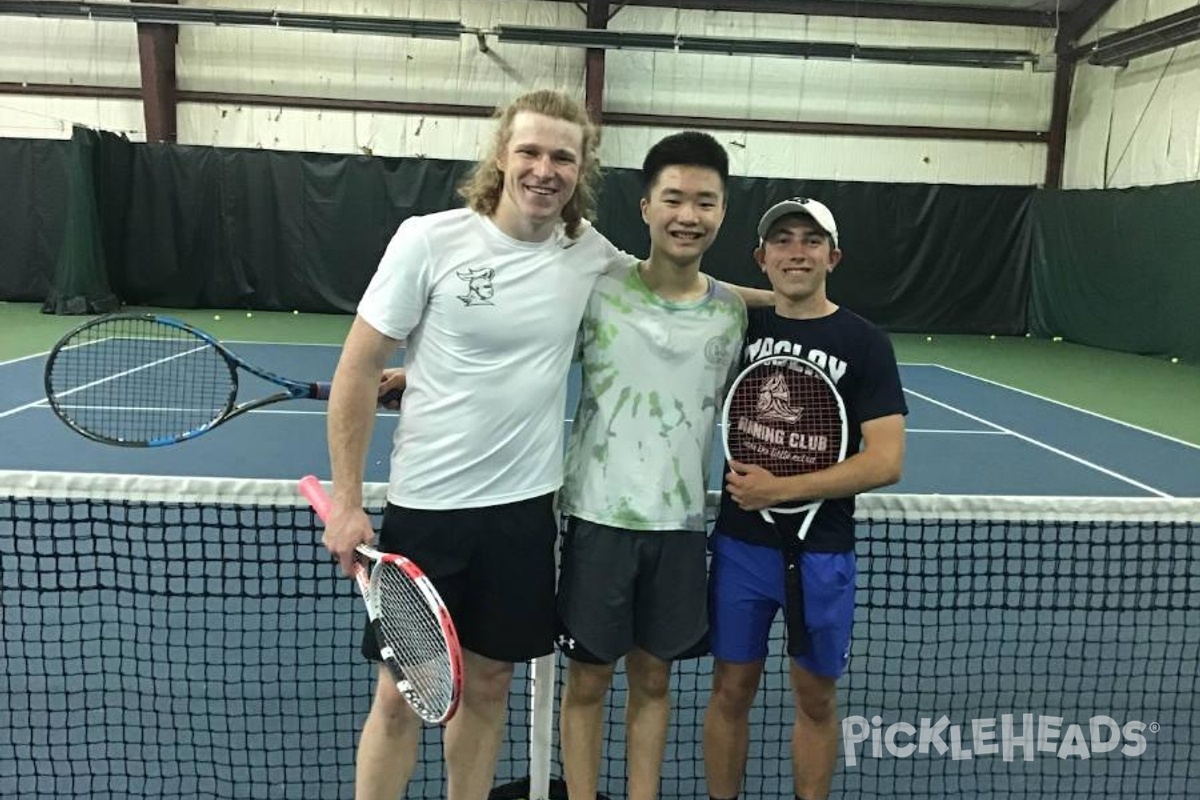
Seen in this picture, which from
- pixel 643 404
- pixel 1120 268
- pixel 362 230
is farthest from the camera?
pixel 362 230

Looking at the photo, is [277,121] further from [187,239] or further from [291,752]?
[291,752]

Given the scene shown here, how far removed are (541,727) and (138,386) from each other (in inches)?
224

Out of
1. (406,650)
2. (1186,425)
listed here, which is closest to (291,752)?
(406,650)

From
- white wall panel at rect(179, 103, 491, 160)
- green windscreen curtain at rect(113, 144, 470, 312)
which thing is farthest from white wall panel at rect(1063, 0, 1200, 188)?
green windscreen curtain at rect(113, 144, 470, 312)

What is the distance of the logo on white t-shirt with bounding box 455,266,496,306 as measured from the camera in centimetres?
162

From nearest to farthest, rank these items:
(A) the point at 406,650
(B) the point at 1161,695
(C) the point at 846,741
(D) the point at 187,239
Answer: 1. (A) the point at 406,650
2. (C) the point at 846,741
3. (B) the point at 1161,695
4. (D) the point at 187,239

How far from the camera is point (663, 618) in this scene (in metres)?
1.76

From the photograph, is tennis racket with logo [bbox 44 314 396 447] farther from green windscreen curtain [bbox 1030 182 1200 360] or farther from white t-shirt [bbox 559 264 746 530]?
green windscreen curtain [bbox 1030 182 1200 360]

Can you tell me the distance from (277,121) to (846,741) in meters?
11.9

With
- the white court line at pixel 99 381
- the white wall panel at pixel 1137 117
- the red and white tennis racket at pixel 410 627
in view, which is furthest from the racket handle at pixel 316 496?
the white wall panel at pixel 1137 117

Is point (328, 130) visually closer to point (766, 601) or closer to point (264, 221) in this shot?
point (264, 221)

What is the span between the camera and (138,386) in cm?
668

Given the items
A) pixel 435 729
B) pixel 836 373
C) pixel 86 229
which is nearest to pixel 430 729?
pixel 435 729

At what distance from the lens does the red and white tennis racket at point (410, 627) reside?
1.51 meters
